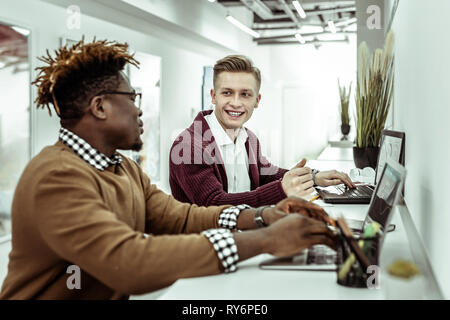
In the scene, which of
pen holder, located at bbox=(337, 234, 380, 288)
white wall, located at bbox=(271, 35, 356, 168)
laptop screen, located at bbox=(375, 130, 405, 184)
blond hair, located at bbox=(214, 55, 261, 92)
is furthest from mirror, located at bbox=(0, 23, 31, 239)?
white wall, located at bbox=(271, 35, 356, 168)

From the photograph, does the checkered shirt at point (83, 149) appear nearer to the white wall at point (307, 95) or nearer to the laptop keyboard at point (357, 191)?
the laptop keyboard at point (357, 191)

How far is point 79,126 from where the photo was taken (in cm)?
143

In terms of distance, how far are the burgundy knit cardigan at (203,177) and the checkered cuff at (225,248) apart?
2.74 feet

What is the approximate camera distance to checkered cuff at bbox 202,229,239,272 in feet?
4.00

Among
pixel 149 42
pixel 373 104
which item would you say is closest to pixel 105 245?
pixel 373 104

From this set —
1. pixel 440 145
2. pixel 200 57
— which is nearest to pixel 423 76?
pixel 440 145

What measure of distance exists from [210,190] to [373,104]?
50.6 inches

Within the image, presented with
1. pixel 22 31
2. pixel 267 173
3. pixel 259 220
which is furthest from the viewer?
pixel 22 31

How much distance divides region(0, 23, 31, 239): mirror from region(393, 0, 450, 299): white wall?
9.05 ft

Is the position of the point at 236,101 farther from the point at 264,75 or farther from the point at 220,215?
the point at 264,75

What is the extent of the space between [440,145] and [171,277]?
2.46 feet

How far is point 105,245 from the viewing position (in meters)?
1.12

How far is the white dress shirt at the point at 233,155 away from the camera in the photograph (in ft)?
8.24
